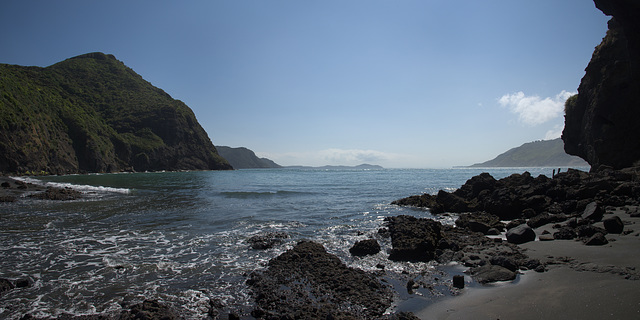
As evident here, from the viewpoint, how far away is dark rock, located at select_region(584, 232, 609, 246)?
889cm

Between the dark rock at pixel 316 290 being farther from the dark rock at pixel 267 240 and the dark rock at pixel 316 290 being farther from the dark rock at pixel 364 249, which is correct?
the dark rock at pixel 267 240

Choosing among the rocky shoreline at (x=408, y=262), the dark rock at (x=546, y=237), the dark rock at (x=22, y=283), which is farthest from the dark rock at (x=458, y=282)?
the dark rock at (x=22, y=283)

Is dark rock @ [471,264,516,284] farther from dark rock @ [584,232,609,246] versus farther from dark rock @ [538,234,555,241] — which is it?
dark rock @ [538,234,555,241]

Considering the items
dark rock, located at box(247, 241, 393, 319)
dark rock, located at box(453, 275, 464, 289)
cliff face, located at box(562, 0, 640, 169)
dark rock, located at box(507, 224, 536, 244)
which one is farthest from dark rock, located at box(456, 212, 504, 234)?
cliff face, located at box(562, 0, 640, 169)

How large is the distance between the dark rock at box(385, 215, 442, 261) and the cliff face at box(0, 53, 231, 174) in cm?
8833

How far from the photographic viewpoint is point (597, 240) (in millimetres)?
8938

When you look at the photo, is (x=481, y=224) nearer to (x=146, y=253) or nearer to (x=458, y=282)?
(x=458, y=282)

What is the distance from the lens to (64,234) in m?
13.1

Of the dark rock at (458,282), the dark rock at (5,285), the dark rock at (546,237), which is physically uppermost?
the dark rock at (546,237)

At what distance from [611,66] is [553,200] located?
64.7 ft

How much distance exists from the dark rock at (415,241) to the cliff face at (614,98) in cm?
2303

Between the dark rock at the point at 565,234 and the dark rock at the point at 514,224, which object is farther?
the dark rock at the point at 514,224

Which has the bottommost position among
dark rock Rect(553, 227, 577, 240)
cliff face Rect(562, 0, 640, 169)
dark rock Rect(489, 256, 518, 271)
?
dark rock Rect(489, 256, 518, 271)

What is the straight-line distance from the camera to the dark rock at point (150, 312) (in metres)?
5.46
